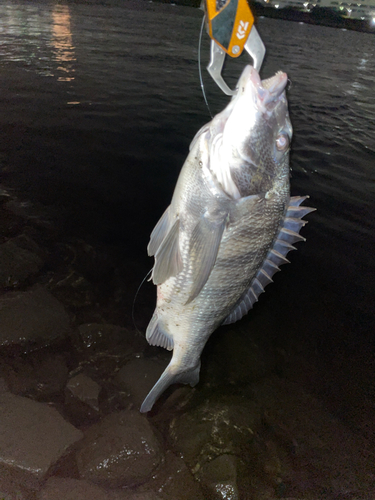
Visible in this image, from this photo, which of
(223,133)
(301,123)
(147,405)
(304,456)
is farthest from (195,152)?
(301,123)

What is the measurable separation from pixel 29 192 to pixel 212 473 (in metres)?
5.02

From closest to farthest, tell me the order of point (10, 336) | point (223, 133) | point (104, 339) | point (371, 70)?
point (223, 133) < point (10, 336) < point (104, 339) < point (371, 70)

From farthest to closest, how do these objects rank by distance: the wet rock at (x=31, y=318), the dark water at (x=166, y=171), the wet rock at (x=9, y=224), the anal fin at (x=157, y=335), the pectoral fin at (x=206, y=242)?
the wet rock at (x=9, y=224) < the dark water at (x=166, y=171) < the wet rock at (x=31, y=318) < the anal fin at (x=157, y=335) < the pectoral fin at (x=206, y=242)

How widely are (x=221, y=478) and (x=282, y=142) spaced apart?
2.66 metres

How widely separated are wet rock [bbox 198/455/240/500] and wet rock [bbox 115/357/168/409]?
80cm

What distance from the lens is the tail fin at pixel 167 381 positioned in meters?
2.49

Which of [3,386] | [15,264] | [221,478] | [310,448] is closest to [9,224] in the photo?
[15,264]

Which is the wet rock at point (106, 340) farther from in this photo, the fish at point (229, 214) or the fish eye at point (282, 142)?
the fish eye at point (282, 142)

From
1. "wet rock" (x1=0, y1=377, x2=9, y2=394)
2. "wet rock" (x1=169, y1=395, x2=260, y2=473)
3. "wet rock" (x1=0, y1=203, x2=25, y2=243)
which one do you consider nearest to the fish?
"wet rock" (x1=169, y1=395, x2=260, y2=473)

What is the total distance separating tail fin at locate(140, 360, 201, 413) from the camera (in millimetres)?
2490


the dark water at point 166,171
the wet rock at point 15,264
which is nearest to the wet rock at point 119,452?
the dark water at point 166,171

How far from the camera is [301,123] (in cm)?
1047

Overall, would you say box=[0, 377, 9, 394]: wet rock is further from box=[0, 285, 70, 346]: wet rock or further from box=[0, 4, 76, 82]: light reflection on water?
box=[0, 4, 76, 82]: light reflection on water

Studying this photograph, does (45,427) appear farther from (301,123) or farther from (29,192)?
(301,123)
